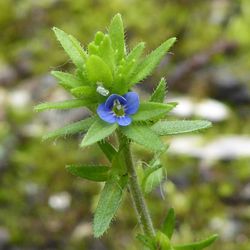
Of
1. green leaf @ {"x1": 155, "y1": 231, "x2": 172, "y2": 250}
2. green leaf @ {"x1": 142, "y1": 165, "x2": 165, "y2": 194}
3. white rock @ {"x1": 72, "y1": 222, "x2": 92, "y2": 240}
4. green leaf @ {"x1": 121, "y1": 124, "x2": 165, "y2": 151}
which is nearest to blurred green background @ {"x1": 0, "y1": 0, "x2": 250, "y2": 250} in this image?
white rock @ {"x1": 72, "y1": 222, "x2": 92, "y2": 240}

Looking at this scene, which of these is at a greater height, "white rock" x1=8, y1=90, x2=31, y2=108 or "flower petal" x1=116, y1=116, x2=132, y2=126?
"flower petal" x1=116, y1=116, x2=132, y2=126

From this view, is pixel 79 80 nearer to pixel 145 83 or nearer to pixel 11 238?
pixel 11 238

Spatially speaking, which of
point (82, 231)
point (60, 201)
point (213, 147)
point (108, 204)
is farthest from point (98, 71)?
point (213, 147)

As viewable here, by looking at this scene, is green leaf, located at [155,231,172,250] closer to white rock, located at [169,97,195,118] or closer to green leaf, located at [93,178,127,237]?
green leaf, located at [93,178,127,237]

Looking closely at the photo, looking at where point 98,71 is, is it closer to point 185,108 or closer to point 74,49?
point 74,49

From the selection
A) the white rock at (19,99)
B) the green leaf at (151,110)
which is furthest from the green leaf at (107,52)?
the white rock at (19,99)
